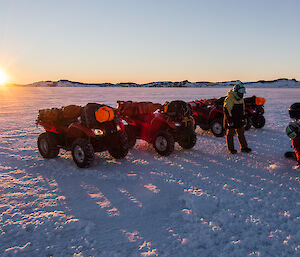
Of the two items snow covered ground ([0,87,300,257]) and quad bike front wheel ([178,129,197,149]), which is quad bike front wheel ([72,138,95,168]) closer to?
snow covered ground ([0,87,300,257])

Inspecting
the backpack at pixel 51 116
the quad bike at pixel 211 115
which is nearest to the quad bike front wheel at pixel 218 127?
the quad bike at pixel 211 115

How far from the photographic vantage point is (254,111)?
33.5ft

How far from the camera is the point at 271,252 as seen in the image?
9.05 ft

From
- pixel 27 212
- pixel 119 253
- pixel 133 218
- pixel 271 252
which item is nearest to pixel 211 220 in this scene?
pixel 271 252

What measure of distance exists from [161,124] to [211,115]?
319 cm

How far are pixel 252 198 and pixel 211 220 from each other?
1023 millimetres

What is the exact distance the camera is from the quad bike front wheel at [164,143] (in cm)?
642

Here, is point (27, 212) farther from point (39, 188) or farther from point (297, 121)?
point (297, 121)

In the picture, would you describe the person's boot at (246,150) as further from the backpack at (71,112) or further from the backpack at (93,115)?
the backpack at (71,112)

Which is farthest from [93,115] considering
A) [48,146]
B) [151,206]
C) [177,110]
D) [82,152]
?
[151,206]

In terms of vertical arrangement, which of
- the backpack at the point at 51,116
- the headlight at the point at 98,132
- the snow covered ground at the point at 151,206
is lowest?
the snow covered ground at the point at 151,206

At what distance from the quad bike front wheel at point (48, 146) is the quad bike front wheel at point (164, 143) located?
2460 mm

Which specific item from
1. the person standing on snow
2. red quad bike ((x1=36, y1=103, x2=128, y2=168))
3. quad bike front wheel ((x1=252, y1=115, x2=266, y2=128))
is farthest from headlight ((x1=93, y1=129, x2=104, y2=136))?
quad bike front wheel ((x1=252, y1=115, x2=266, y2=128))

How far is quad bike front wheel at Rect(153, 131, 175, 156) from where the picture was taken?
642 centimetres
